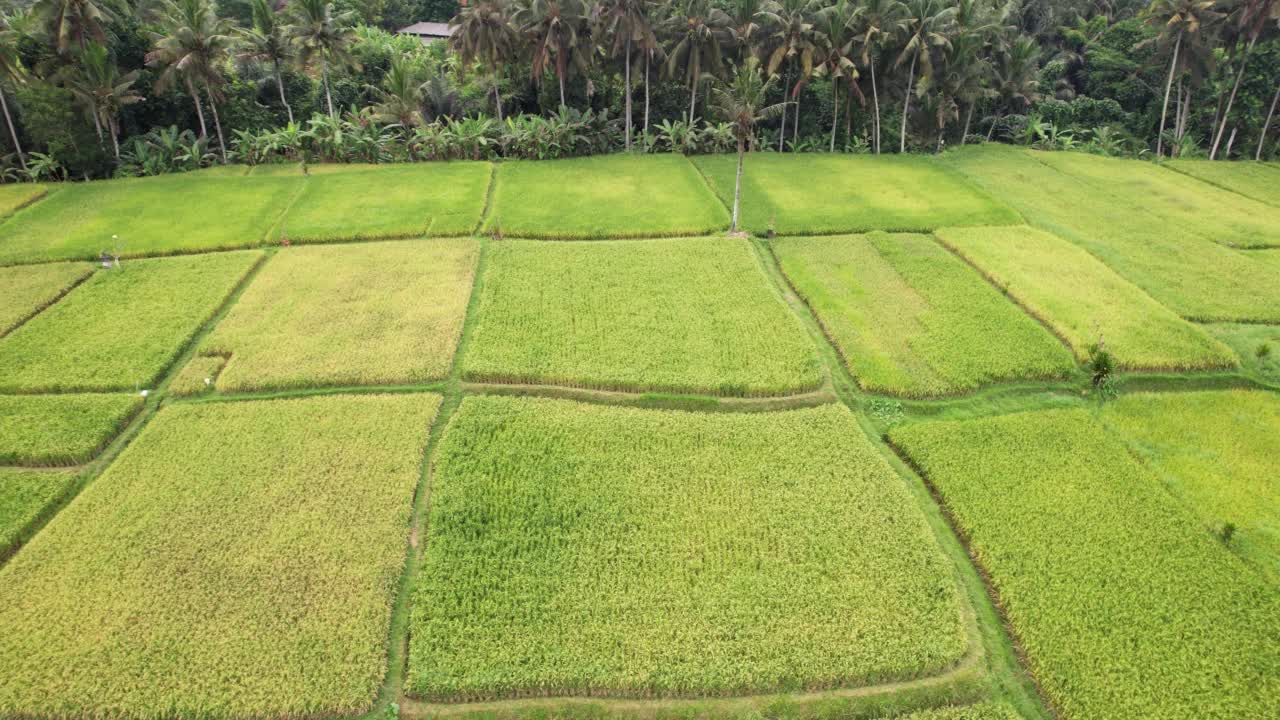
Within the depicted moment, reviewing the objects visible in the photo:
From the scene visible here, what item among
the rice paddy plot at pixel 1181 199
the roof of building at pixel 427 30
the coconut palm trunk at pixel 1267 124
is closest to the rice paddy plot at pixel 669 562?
the rice paddy plot at pixel 1181 199

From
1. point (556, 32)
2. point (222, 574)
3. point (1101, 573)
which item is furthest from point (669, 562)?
point (556, 32)

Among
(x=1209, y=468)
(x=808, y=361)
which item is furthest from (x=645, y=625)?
(x=1209, y=468)

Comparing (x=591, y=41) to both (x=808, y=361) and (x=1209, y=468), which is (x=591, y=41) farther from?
(x=1209, y=468)

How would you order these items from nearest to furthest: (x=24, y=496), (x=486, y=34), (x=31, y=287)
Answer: (x=24, y=496)
(x=31, y=287)
(x=486, y=34)

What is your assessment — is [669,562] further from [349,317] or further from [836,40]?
[836,40]

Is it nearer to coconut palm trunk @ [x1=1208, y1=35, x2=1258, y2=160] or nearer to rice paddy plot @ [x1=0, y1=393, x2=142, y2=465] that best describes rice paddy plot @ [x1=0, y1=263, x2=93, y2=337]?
rice paddy plot @ [x1=0, y1=393, x2=142, y2=465]

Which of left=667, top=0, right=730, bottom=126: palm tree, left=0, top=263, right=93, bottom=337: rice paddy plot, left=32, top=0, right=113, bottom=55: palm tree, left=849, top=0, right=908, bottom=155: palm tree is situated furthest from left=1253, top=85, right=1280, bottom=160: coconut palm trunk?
left=32, top=0, right=113, bottom=55: palm tree
